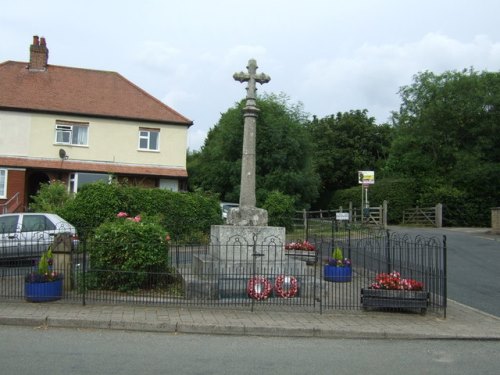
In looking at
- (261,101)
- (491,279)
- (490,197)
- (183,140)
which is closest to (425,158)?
(490,197)

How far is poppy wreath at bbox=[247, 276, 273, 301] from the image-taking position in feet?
33.3

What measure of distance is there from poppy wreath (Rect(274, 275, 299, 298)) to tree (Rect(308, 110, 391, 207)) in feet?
125

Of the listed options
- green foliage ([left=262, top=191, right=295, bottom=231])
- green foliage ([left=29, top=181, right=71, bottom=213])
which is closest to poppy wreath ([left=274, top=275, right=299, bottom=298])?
green foliage ([left=262, top=191, right=295, bottom=231])

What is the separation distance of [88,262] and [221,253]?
9.65 ft

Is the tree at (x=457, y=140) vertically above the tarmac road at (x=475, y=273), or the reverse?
the tree at (x=457, y=140)

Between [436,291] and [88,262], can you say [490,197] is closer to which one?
[436,291]

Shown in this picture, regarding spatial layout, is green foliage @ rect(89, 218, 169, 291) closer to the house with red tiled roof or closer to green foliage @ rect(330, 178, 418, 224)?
the house with red tiled roof

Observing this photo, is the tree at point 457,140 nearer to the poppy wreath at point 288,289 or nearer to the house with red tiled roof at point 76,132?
the house with red tiled roof at point 76,132

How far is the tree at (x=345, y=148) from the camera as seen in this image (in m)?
49.7

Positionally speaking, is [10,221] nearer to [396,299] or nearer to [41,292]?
[41,292]

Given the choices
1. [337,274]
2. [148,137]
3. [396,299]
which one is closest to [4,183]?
[148,137]

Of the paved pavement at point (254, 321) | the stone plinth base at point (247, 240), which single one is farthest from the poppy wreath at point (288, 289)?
the paved pavement at point (254, 321)

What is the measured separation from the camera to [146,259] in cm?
1046

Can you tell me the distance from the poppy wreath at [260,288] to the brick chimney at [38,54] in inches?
1036
